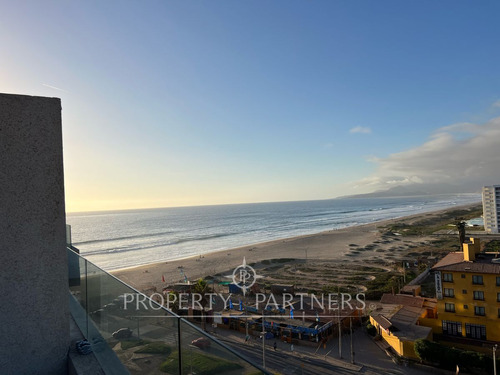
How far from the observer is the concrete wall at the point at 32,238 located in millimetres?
3334

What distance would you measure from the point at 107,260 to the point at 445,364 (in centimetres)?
5417

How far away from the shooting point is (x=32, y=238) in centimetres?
341

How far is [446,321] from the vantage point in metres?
19.3

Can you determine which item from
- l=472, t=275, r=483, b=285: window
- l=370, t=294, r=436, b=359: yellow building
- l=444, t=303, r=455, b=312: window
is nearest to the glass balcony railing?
l=370, t=294, r=436, b=359: yellow building

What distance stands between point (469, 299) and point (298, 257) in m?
37.6

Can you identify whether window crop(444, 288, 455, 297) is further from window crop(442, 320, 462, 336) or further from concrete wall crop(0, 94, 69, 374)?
concrete wall crop(0, 94, 69, 374)

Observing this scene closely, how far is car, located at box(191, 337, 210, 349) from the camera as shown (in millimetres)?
2554

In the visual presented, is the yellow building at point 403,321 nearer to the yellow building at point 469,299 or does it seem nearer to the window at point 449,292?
the yellow building at point 469,299

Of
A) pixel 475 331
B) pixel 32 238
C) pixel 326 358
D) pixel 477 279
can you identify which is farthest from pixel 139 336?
pixel 475 331

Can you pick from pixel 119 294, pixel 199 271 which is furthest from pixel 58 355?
pixel 199 271

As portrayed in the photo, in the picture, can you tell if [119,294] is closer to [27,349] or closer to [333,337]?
[27,349]

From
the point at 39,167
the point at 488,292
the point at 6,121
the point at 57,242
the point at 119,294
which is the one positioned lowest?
the point at 488,292

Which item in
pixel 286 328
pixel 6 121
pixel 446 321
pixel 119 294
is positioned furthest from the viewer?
pixel 286 328

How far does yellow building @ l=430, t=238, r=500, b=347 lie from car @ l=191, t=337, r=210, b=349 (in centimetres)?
2035
